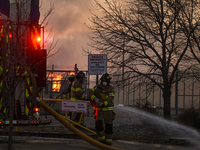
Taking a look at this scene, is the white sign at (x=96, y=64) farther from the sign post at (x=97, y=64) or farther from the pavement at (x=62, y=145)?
the pavement at (x=62, y=145)

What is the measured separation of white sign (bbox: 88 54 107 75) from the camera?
9.36 meters

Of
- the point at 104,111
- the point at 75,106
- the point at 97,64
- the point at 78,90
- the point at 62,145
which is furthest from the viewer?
the point at 78,90

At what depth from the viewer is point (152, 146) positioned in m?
8.07

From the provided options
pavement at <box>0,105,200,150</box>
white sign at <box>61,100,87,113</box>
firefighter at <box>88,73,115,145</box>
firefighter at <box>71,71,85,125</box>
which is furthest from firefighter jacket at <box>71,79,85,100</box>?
firefighter at <box>88,73,115,145</box>

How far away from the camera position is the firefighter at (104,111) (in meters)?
7.53

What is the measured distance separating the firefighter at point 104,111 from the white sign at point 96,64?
5.15 ft

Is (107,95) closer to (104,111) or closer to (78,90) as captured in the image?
(104,111)

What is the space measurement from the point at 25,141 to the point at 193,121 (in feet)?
19.7

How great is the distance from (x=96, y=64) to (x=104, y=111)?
2.12 m

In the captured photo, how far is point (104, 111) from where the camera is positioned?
767cm

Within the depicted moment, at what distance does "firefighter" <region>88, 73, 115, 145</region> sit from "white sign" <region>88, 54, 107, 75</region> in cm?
157

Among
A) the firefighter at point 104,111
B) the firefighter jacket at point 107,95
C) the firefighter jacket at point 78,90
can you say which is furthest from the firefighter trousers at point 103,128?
the firefighter jacket at point 78,90

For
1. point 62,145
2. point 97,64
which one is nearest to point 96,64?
point 97,64

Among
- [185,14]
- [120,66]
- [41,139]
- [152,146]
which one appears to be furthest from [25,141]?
[185,14]
